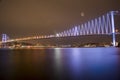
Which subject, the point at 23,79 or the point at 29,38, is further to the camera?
the point at 29,38

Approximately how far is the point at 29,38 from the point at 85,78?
43.4 metres

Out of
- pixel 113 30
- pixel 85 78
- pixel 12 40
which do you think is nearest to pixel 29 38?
pixel 12 40

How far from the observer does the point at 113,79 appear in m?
7.84

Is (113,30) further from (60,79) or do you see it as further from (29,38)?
(60,79)

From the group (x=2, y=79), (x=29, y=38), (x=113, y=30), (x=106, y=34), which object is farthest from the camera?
(x=29, y=38)

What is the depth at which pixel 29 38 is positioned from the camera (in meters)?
51.1

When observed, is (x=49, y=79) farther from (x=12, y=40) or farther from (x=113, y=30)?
(x=12, y=40)

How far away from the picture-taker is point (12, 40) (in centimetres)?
5325

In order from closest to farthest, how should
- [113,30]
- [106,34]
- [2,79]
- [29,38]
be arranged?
1. [2,79]
2. [106,34]
3. [113,30]
4. [29,38]

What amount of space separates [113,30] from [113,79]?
3720 centimetres

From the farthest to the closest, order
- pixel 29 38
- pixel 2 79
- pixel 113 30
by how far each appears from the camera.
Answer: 1. pixel 29 38
2. pixel 113 30
3. pixel 2 79

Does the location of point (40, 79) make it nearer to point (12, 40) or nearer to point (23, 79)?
point (23, 79)

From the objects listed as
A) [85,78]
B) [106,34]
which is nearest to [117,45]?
[106,34]

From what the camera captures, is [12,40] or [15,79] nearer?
[15,79]
